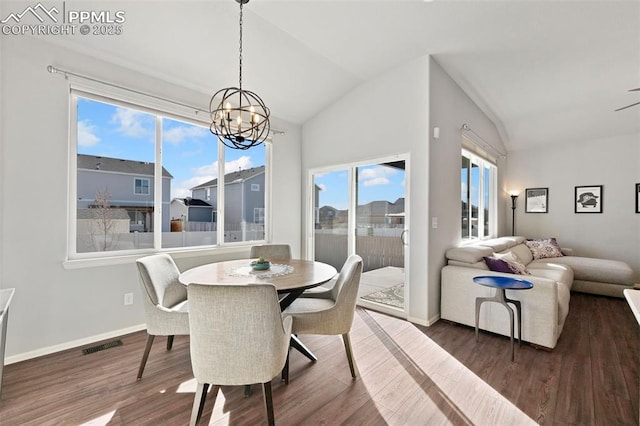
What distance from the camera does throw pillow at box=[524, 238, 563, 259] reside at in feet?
15.8

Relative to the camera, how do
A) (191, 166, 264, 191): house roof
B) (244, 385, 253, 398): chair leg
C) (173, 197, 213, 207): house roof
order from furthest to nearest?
(191, 166, 264, 191): house roof
(173, 197, 213, 207): house roof
(244, 385, 253, 398): chair leg

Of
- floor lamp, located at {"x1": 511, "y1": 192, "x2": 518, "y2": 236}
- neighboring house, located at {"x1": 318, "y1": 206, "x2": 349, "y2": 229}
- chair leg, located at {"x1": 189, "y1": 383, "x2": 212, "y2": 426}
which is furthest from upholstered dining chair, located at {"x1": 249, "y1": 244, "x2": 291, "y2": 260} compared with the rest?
floor lamp, located at {"x1": 511, "y1": 192, "x2": 518, "y2": 236}

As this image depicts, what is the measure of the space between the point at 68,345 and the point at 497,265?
432cm

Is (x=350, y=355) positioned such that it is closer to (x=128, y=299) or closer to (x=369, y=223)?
(x=369, y=223)

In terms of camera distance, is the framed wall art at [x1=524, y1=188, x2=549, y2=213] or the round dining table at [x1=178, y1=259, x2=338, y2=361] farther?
the framed wall art at [x1=524, y1=188, x2=549, y2=213]

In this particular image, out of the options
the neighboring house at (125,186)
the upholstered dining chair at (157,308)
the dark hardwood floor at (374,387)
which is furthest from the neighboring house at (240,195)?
the dark hardwood floor at (374,387)

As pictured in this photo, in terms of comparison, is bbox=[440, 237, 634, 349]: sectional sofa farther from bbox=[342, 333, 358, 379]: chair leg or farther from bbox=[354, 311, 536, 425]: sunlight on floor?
bbox=[342, 333, 358, 379]: chair leg

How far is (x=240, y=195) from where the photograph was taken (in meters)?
3.93

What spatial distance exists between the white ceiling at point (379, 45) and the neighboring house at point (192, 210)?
4.44ft

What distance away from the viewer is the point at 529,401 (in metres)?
1.89

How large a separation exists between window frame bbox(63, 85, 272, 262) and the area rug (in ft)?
6.17

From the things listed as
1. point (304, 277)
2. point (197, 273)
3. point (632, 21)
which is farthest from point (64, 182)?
point (632, 21)

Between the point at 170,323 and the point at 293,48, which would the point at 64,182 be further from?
the point at 293,48

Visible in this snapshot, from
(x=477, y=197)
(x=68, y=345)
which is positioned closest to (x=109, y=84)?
(x=68, y=345)
